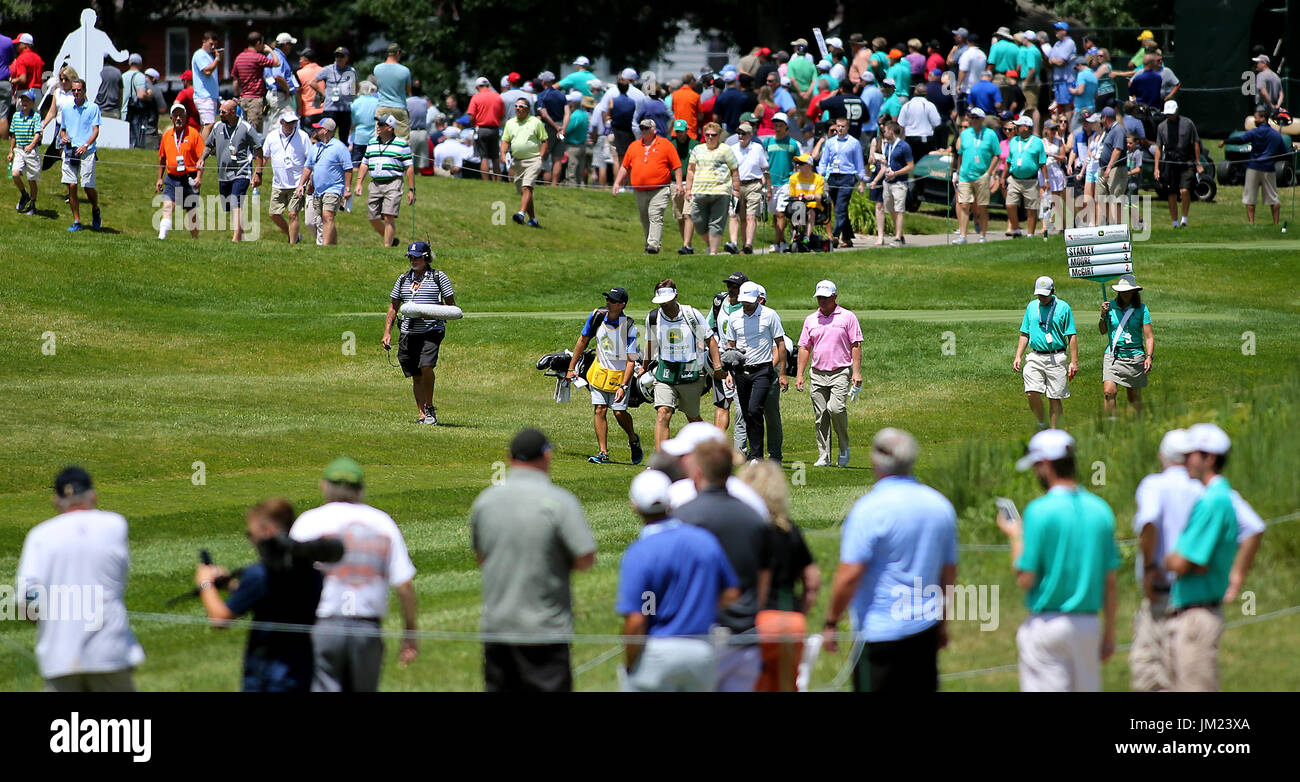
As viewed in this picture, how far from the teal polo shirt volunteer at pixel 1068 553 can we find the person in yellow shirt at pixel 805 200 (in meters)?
21.0

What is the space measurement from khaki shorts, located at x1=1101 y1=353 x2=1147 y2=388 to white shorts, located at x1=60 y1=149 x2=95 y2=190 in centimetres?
1644

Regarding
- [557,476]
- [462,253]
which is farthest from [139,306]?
[557,476]

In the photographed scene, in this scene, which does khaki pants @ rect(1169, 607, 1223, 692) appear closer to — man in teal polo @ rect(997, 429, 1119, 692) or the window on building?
man in teal polo @ rect(997, 429, 1119, 692)

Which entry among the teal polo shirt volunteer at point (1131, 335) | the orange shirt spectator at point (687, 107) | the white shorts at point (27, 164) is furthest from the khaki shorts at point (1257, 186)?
the white shorts at point (27, 164)

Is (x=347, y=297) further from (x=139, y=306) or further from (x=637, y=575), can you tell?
(x=637, y=575)

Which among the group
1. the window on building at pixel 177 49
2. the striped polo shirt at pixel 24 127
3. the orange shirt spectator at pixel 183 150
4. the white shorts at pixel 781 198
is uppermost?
the window on building at pixel 177 49

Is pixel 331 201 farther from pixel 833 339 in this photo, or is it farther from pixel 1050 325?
pixel 1050 325

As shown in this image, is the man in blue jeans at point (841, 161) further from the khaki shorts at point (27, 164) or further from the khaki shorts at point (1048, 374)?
the khaki shorts at point (27, 164)


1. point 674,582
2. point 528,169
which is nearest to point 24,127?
point 528,169

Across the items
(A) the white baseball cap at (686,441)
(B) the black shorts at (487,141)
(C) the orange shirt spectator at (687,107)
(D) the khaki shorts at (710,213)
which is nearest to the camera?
(A) the white baseball cap at (686,441)

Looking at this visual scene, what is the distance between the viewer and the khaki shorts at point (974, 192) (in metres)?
30.4

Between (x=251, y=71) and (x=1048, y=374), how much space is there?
17.2 metres

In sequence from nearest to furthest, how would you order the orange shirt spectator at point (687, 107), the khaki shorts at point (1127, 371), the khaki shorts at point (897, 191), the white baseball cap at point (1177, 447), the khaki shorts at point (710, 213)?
the white baseball cap at point (1177, 447) → the khaki shorts at point (1127, 371) → the khaki shorts at point (710, 213) → the khaki shorts at point (897, 191) → the orange shirt spectator at point (687, 107)

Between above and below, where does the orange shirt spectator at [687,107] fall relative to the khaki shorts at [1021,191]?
above
